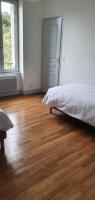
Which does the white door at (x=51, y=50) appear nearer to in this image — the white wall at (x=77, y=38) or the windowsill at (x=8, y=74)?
the white wall at (x=77, y=38)

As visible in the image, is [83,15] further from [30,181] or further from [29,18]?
[30,181]

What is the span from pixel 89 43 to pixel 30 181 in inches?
118

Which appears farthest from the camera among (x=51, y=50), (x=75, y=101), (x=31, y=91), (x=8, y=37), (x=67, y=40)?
(x=31, y=91)

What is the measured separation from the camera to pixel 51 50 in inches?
185

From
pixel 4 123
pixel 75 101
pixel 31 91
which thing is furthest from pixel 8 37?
pixel 4 123

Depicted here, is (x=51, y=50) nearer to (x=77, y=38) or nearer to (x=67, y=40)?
(x=67, y=40)

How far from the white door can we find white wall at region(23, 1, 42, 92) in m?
0.16

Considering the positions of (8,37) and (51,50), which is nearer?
(8,37)

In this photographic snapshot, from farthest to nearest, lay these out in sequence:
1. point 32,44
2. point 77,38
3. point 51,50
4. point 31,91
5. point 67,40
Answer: point 31,91 < point 32,44 < point 51,50 < point 67,40 < point 77,38

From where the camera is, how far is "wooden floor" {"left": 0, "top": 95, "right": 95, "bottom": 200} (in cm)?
173

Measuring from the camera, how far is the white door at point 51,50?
174 inches

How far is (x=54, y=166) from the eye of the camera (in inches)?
82.2

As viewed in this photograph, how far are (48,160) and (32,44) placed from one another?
353cm

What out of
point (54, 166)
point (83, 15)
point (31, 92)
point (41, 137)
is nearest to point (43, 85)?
point (31, 92)
